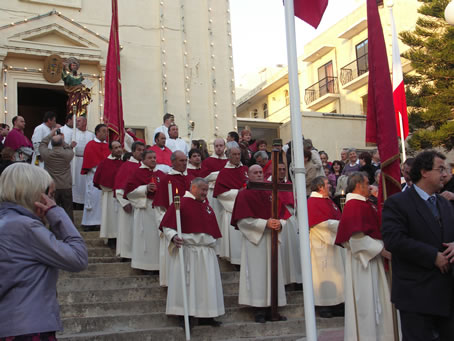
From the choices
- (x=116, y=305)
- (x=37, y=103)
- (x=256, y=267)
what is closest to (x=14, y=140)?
(x=116, y=305)

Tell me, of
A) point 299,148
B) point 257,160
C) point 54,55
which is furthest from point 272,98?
point 299,148

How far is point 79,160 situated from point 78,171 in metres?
0.26

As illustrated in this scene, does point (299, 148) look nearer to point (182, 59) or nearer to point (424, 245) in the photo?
point (424, 245)

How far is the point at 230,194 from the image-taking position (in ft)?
32.2

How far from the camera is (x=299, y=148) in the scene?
191 inches

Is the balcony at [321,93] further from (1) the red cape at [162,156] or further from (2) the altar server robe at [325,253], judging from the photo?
(2) the altar server robe at [325,253]

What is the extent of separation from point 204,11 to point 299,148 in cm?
1491

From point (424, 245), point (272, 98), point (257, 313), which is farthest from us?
point (272, 98)

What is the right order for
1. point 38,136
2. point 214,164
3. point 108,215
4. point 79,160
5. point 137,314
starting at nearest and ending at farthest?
point 137,314, point 108,215, point 214,164, point 38,136, point 79,160

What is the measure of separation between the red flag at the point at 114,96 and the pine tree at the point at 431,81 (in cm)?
940

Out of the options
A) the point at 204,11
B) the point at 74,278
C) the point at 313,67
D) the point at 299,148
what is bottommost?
the point at 74,278

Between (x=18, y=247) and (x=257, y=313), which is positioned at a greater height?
(x=18, y=247)

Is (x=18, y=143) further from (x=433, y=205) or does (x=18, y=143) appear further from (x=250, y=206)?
(x=433, y=205)

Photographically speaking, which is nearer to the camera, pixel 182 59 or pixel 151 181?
pixel 151 181
